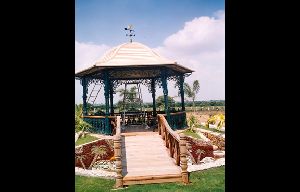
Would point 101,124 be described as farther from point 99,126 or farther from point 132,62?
point 132,62

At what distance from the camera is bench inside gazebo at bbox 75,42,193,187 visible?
852 cm

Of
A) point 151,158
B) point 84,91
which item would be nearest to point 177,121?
point 151,158

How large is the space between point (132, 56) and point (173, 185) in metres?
8.68

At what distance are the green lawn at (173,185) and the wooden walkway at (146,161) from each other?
26cm

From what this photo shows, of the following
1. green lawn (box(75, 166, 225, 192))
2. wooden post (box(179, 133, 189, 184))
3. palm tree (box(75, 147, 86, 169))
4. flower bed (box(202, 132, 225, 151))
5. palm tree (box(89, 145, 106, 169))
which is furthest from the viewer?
flower bed (box(202, 132, 225, 151))

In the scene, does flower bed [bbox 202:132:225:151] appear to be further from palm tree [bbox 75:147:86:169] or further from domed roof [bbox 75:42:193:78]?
palm tree [bbox 75:147:86:169]

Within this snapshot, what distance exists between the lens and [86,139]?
13.8 m

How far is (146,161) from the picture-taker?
9875mm

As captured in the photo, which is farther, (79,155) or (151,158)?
(79,155)

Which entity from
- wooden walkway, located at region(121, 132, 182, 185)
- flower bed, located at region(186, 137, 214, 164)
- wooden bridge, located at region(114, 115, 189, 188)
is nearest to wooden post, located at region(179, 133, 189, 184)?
wooden bridge, located at region(114, 115, 189, 188)
